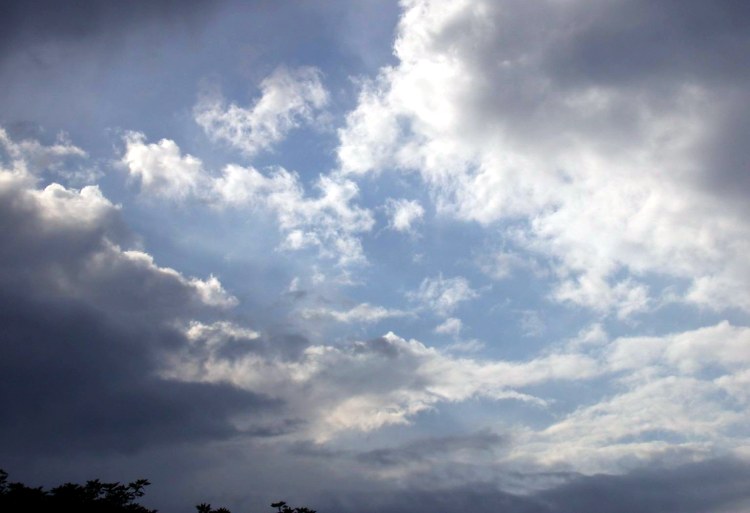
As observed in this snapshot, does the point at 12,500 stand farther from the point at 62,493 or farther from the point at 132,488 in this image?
the point at 132,488

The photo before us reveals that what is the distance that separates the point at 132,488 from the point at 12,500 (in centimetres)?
1983

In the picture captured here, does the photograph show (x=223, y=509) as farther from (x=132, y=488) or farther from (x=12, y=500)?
(x=12, y=500)

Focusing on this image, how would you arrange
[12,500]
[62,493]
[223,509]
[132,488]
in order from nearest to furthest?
[12,500] → [62,493] → [223,509] → [132,488]

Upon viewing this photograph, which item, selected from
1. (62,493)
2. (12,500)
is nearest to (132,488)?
(62,493)

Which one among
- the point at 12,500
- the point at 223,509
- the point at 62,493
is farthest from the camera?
the point at 223,509

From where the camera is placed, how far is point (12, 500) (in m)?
68.5

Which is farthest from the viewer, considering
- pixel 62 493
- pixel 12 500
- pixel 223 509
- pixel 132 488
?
pixel 132 488

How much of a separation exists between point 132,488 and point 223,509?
15.8 m

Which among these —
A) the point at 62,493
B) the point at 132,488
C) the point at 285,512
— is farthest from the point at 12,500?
the point at 285,512

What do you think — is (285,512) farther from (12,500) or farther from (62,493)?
(12,500)

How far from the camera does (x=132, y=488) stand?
8656 cm

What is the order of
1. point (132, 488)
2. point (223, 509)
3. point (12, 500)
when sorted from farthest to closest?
point (132, 488) < point (223, 509) < point (12, 500)

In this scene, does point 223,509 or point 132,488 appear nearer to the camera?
point 223,509

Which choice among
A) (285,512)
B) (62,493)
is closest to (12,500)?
(62,493)
